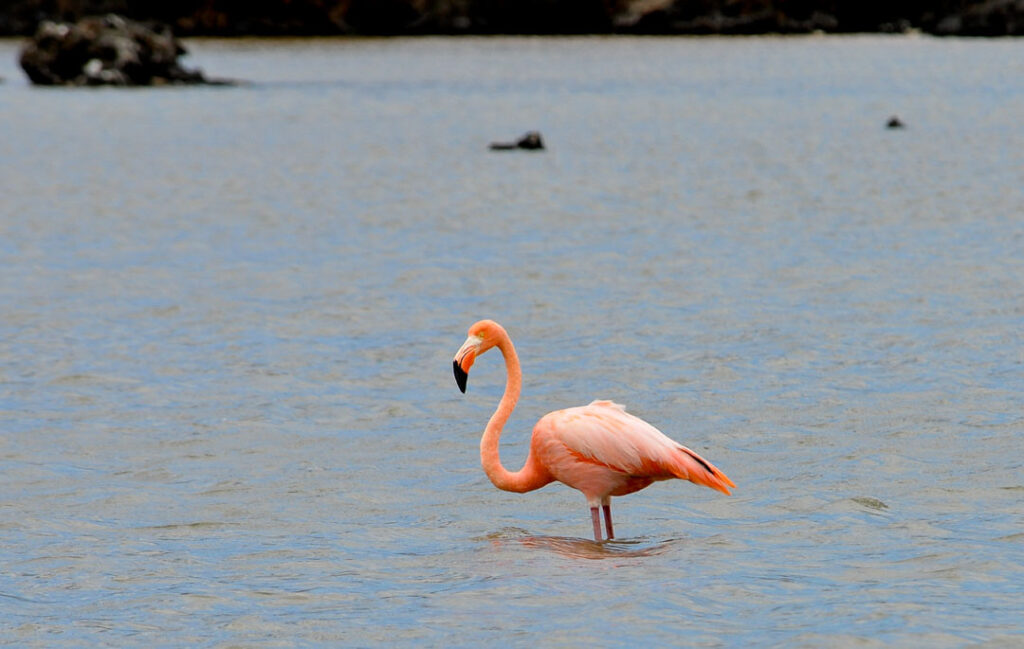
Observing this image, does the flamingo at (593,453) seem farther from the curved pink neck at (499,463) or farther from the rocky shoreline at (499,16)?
the rocky shoreline at (499,16)

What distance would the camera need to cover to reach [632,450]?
28.7ft

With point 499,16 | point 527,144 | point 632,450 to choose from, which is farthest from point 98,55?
point 499,16

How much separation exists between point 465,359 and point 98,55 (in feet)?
187

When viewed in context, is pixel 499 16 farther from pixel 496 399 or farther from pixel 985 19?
pixel 496 399

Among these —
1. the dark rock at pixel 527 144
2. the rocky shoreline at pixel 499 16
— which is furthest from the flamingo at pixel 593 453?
the rocky shoreline at pixel 499 16

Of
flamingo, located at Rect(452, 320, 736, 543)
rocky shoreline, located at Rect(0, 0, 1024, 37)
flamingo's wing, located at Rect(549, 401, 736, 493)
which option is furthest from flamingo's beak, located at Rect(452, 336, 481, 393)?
rocky shoreline, located at Rect(0, 0, 1024, 37)

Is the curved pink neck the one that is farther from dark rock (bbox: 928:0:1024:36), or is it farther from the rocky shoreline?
the rocky shoreline

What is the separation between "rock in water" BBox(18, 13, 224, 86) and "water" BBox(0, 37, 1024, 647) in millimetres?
29211

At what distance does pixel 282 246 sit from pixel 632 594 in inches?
620

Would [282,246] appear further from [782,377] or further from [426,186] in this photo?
[782,377]

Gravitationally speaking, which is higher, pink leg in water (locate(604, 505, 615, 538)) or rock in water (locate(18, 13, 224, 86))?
pink leg in water (locate(604, 505, 615, 538))

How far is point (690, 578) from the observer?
8.40 m

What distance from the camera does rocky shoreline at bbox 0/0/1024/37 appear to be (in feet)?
418

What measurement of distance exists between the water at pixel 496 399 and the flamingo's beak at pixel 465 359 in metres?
1.05
